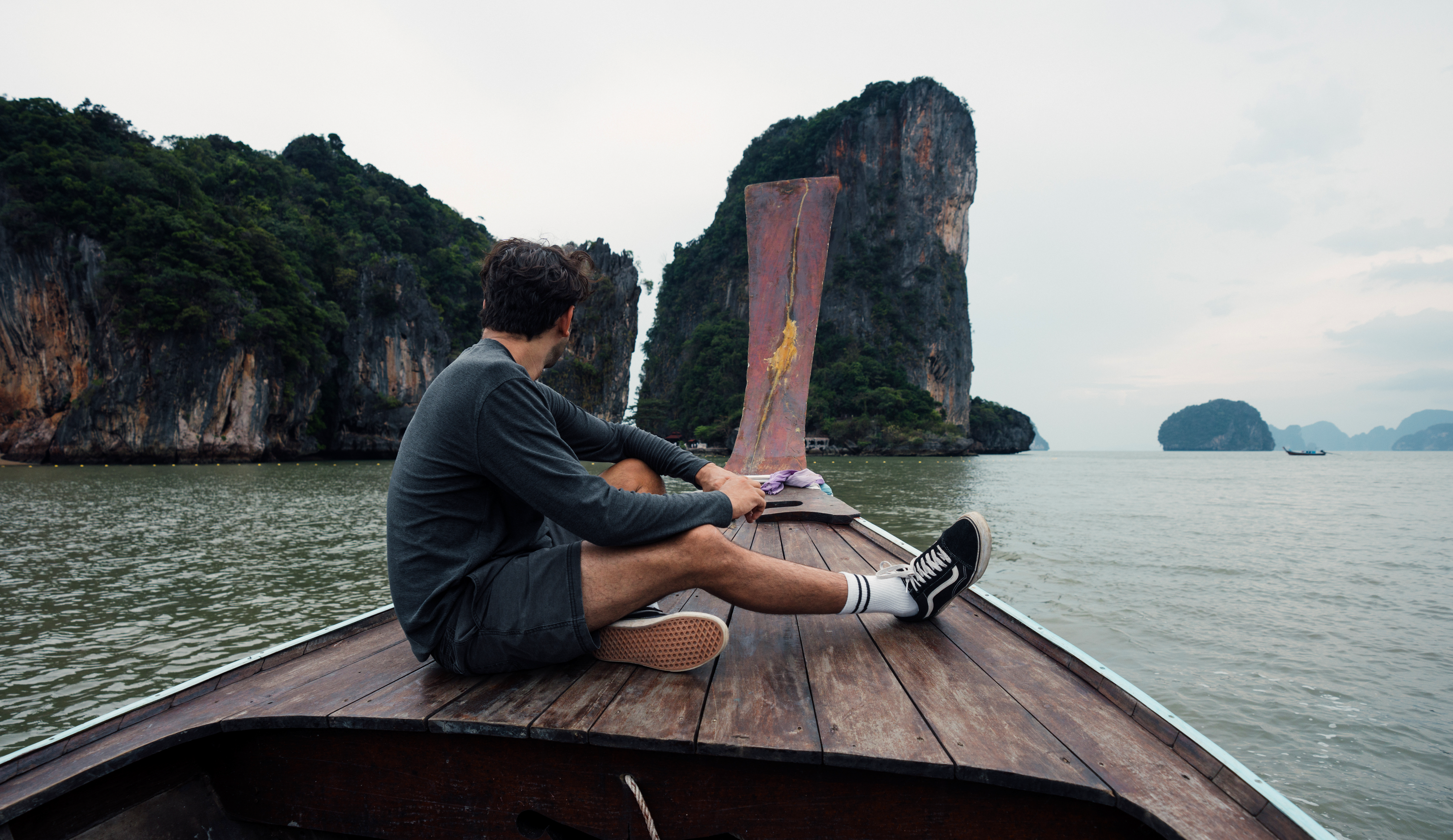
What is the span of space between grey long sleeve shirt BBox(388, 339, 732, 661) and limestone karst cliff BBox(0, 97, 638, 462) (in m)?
22.3

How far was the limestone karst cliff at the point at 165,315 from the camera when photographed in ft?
69.7

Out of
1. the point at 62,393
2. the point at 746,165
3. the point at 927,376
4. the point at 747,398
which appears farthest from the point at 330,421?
the point at 746,165

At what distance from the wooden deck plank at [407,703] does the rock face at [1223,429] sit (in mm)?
121867

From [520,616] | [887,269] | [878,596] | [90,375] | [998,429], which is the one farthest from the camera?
[998,429]

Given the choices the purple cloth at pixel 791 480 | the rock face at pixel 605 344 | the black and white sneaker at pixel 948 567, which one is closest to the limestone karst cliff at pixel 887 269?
the rock face at pixel 605 344

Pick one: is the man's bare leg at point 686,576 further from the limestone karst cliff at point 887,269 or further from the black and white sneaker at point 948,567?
the limestone karst cliff at point 887,269

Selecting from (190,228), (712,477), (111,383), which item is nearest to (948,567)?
(712,477)

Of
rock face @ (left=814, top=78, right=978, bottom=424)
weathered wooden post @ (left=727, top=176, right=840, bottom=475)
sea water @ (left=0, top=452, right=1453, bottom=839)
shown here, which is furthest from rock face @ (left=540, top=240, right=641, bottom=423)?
weathered wooden post @ (left=727, top=176, right=840, bottom=475)

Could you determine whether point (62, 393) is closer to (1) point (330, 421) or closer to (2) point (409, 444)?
(1) point (330, 421)

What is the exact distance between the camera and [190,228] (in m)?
22.6

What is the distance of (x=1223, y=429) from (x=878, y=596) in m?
122

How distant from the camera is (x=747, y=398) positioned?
20.6 ft

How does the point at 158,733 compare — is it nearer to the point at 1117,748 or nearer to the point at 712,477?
the point at 712,477

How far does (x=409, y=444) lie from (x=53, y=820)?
0.70 m
